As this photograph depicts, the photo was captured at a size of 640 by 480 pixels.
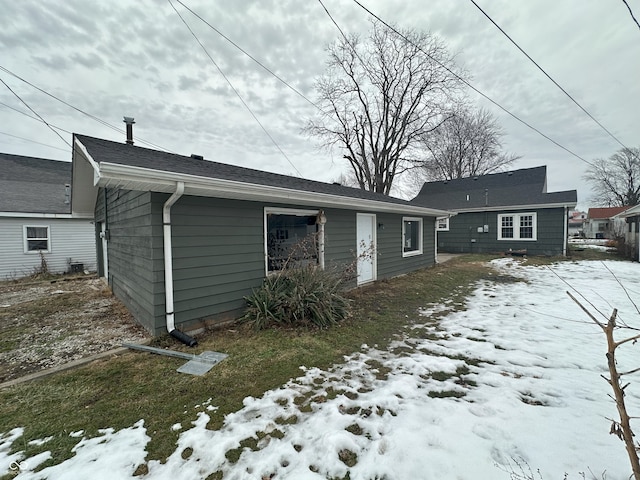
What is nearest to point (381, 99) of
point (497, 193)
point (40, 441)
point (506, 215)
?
point (497, 193)

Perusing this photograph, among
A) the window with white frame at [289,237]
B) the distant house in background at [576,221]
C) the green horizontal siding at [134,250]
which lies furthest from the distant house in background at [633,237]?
the distant house in background at [576,221]

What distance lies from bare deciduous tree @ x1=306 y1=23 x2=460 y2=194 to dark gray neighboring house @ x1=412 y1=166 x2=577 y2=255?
4.86 meters

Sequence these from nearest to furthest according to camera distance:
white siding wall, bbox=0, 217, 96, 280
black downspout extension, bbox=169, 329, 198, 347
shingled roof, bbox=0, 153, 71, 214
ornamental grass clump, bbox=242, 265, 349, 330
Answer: black downspout extension, bbox=169, 329, 198, 347 < ornamental grass clump, bbox=242, 265, 349, 330 < white siding wall, bbox=0, 217, 96, 280 < shingled roof, bbox=0, 153, 71, 214

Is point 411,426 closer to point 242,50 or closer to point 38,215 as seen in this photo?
point 242,50

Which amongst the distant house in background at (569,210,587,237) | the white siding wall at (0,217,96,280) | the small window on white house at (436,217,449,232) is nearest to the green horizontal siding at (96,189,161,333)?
the white siding wall at (0,217,96,280)

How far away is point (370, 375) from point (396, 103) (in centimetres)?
1954

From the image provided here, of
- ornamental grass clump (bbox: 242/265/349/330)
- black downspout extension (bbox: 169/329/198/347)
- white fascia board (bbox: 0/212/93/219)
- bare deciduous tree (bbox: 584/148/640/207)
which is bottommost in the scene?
black downspout extension (bbox: 169/329/198/347)

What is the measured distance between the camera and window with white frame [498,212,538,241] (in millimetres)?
12980

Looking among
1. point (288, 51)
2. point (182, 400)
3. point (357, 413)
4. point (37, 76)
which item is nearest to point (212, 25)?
point (288, 51)

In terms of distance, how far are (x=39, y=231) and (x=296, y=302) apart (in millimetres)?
12042

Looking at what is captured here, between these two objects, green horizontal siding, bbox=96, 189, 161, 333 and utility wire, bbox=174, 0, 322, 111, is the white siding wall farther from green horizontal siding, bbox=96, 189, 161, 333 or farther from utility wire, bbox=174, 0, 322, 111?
utility wire, bbox=174, 0, 322, 111

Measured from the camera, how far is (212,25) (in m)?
5.74

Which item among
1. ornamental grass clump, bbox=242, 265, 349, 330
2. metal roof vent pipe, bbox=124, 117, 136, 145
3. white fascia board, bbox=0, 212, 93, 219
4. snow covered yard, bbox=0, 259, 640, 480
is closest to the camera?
snow covered yard, bbox=0, 259, 640, 480

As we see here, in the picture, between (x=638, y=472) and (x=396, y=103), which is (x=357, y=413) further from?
(x=396, y=103)
